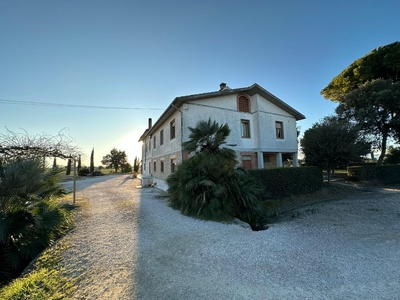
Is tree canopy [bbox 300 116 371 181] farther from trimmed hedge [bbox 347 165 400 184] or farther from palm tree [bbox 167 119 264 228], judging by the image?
palm tree [bbox 167 119 264 228]

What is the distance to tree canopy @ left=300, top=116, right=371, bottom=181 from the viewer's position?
468 inches

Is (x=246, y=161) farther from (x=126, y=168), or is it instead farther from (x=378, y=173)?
(x=126, y=168)

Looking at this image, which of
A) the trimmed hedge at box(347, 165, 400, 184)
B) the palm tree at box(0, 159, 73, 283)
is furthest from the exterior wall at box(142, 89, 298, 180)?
the palm tree at box(0, 159, 73, 283)

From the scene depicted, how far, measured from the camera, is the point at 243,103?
14789 millimetres

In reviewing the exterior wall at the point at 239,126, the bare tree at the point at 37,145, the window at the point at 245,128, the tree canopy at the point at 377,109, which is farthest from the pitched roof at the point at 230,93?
the bare tree at the point at 37,145

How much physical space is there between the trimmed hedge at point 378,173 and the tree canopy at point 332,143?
361 cm

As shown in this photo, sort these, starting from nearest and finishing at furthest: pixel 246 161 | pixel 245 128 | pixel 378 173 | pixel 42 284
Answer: pixel 42 284 → pixel 246 161 → pixel 245 128 → pixel 378 173

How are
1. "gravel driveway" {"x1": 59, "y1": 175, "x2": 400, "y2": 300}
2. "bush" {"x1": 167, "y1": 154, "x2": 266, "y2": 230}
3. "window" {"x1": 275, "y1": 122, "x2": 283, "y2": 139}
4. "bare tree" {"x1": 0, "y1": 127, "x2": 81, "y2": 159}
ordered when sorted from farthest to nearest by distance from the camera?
"window" {"x1": 275, "y1": 122, "x2": 283, "y2": 139}, "bush" {"x1": 167, "y1": 154, "x2": 266, "y2": 230}, "bare tree" {"x1": 0, "y1": 127, "x2": 81, "y2": 159}, "gravel driveway" {"x1": 59, "y1": 175, "x2": 400, "y2": 300}

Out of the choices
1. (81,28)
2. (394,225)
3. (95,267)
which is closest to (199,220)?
(95,267)

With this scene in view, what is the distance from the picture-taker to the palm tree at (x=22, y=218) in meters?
3.51

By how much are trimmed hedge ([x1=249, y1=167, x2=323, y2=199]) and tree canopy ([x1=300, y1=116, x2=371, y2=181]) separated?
4.26 ft

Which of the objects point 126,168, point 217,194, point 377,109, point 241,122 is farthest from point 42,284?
point 126,168

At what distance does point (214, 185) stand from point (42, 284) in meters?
4.70

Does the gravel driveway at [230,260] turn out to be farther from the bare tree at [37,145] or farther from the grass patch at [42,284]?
the bare tree at [37,145]
